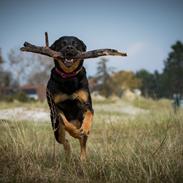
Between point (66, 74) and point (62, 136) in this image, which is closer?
point (66, 74)

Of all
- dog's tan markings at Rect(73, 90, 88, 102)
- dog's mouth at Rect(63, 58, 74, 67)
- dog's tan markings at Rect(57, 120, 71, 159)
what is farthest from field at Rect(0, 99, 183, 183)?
dog's mouth at Rect(63, 58, 74, 67)

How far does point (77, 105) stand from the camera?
5906 millimetres

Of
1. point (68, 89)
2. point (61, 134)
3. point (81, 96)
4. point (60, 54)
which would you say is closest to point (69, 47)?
point (60, 54)

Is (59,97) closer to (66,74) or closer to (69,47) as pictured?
(66,74)

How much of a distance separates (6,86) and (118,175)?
159 feet

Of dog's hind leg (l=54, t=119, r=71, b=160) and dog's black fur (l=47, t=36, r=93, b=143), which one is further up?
dog's black fur (l=47, t=36, r=93, b=143)

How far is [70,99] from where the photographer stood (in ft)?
19.2

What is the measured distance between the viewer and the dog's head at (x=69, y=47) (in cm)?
566

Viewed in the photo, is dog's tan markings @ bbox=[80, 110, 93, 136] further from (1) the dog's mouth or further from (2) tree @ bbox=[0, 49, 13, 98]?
(2) tree @ bbox=[0, 49, 13, 98]

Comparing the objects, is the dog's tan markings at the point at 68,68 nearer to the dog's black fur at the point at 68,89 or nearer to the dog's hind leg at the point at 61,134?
the dog's black fur at the point at 68,89

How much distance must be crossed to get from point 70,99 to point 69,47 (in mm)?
733

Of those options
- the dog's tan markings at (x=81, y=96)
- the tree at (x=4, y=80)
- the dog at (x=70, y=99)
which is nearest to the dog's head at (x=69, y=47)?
the dog at (x=70, y=99)

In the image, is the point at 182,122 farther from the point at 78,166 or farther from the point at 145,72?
the point at 145,72

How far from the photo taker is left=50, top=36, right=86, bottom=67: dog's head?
5.66m
